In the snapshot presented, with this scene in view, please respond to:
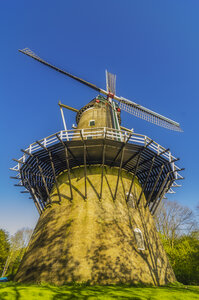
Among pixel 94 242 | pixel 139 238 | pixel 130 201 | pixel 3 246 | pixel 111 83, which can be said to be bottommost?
pixel 94 242

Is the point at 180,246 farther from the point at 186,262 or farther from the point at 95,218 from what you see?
the point at 95,218

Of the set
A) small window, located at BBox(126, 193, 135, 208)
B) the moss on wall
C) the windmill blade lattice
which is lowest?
the moss on wall

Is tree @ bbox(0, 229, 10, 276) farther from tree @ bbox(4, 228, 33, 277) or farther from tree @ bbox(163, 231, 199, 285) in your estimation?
tree @ bbox(163, 231, 199, 285)

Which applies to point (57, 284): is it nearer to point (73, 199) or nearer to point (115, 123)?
point (73, 199)

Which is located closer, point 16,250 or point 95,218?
point 95,218

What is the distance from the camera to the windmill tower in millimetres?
7648

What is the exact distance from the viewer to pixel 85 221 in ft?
29.6

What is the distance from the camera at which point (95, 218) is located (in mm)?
9180

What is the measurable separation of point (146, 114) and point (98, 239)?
633 inches

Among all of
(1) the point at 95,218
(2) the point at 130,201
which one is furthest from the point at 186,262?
(1) the point at 95,218

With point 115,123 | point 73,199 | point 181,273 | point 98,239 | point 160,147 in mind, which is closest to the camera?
point 98,239

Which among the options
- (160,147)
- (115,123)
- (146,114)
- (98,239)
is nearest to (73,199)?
(98,239)

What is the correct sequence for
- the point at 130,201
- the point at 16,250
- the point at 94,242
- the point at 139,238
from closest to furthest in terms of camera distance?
1. the point at 94,242
2. the point at 139,238
3. the point at 130,201
4. the point at 16,250

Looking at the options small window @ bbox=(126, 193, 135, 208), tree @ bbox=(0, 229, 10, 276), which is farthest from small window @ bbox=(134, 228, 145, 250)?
tree @ bbox=(0, 229, 10, 276)
